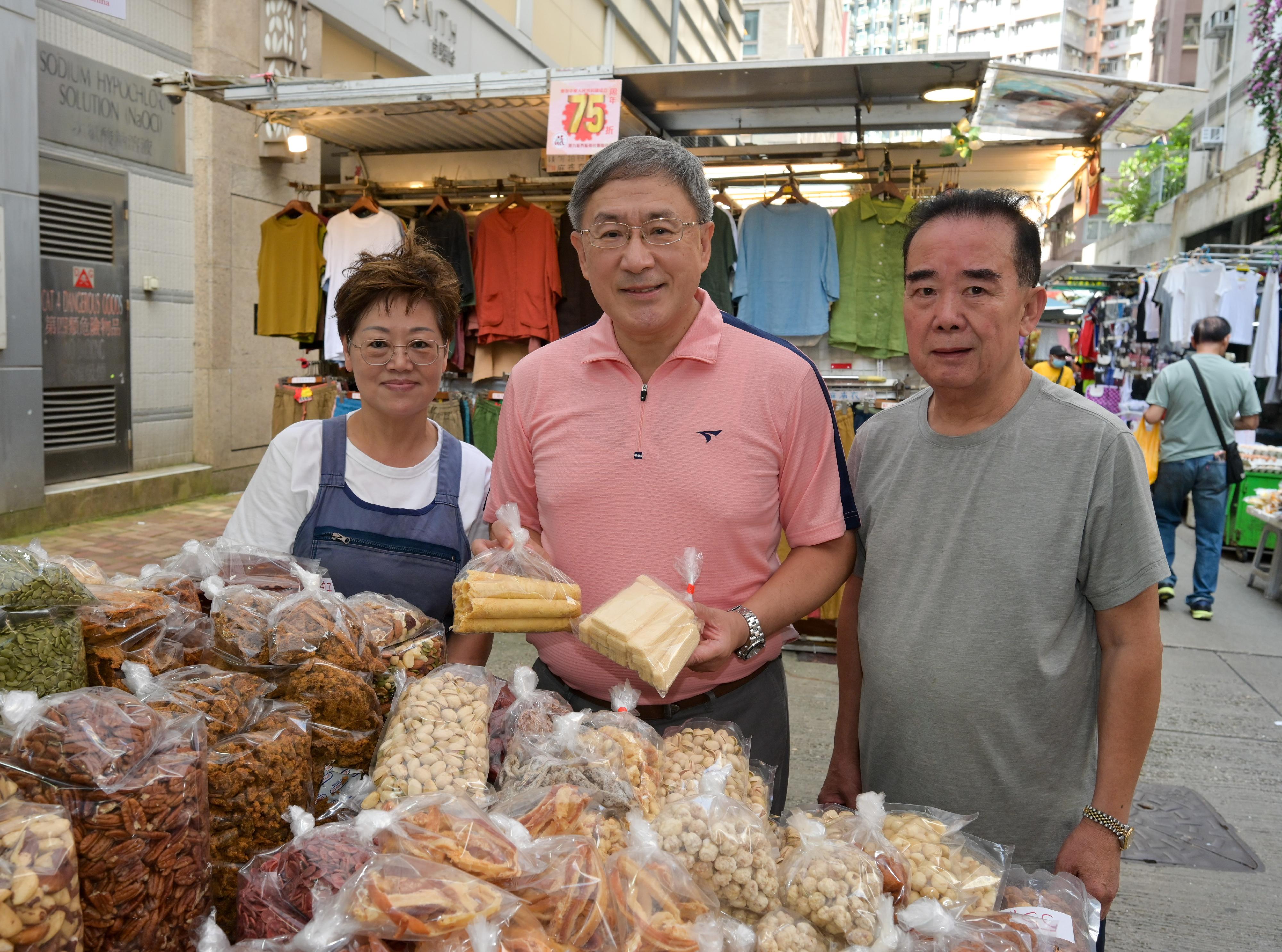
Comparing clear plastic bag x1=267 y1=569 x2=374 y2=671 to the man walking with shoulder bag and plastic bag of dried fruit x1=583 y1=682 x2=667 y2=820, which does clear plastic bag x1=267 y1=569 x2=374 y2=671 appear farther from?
the man walking with shoulder bag

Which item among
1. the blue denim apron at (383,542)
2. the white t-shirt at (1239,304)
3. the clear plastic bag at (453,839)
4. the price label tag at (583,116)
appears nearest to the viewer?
the clear plastic bag at (453,839)

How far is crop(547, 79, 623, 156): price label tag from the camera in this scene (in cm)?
540

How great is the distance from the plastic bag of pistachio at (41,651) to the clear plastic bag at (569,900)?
0.76 metres

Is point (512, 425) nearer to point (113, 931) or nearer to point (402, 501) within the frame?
point (402, 501)

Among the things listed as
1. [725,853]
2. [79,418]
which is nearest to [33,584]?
[725,853]

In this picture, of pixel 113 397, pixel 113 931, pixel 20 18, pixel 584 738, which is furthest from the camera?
pixel 113 397

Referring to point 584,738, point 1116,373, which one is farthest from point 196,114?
point 1116,373

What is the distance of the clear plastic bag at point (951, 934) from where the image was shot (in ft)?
4.28

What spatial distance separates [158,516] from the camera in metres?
8.73

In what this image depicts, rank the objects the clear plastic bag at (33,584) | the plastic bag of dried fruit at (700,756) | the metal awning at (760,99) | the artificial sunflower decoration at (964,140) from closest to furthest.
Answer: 1. the clear plastic bag at (33,584)
2. the plastic bag of dried fruit at (700,756)
3. the metal awning at (760,99)
4. the artificial sunflower decoration at (964,140)

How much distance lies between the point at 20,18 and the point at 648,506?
27.0 ft

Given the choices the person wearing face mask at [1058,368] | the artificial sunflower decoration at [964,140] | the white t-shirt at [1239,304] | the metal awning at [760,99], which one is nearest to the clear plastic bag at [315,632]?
the metal awning at [760,99]

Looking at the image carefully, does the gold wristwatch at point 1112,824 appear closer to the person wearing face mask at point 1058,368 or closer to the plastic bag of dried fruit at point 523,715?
the plastic bag of dried fruit at point 523,715

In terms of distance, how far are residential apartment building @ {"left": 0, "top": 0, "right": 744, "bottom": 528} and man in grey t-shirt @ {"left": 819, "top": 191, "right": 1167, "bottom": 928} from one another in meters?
6.61
